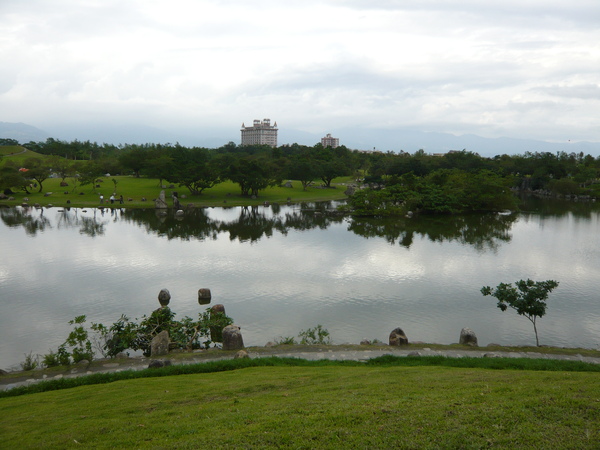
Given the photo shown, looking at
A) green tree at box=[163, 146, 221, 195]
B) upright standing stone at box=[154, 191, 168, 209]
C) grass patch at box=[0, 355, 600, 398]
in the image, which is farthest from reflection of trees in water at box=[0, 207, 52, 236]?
grass patch at box=[0, 355, 600, 398]

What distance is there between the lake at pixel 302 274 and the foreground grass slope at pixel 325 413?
6290 mm

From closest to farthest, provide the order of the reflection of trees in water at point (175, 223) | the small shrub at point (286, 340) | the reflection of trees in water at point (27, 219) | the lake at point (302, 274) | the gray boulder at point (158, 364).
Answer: the gray boulder at point (158, 364) < the small shrub at point (286, 340) < the lake at point (302, 274) < the reflection of trees in water at point (175, 223) < the reflection of trees in water at point (27, 219)

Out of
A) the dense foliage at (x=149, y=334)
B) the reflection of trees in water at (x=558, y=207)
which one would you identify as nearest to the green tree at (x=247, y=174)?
the reflection of trees in water at (x=558, y=207)

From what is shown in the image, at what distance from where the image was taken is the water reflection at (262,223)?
118 ft

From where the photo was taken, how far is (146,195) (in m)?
58.1

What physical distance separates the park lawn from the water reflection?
3675 millimetres

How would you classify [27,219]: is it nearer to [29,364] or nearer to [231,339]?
[29,364]

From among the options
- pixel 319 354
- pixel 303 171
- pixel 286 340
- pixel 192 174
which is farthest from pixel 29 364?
pixel 303 171

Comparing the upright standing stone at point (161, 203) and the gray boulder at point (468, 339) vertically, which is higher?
the upright standing stone at point (161, 203)

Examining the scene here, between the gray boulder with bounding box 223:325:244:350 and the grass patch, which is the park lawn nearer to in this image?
the gray boulder with bounding box 223:325:244:350

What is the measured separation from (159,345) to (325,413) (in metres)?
8.65

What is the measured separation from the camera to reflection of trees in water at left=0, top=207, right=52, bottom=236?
37.9m

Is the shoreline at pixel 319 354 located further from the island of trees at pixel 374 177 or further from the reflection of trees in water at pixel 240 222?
the island of trees at pixel 374 177

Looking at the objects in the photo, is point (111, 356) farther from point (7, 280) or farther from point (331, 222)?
point (331, 222)
